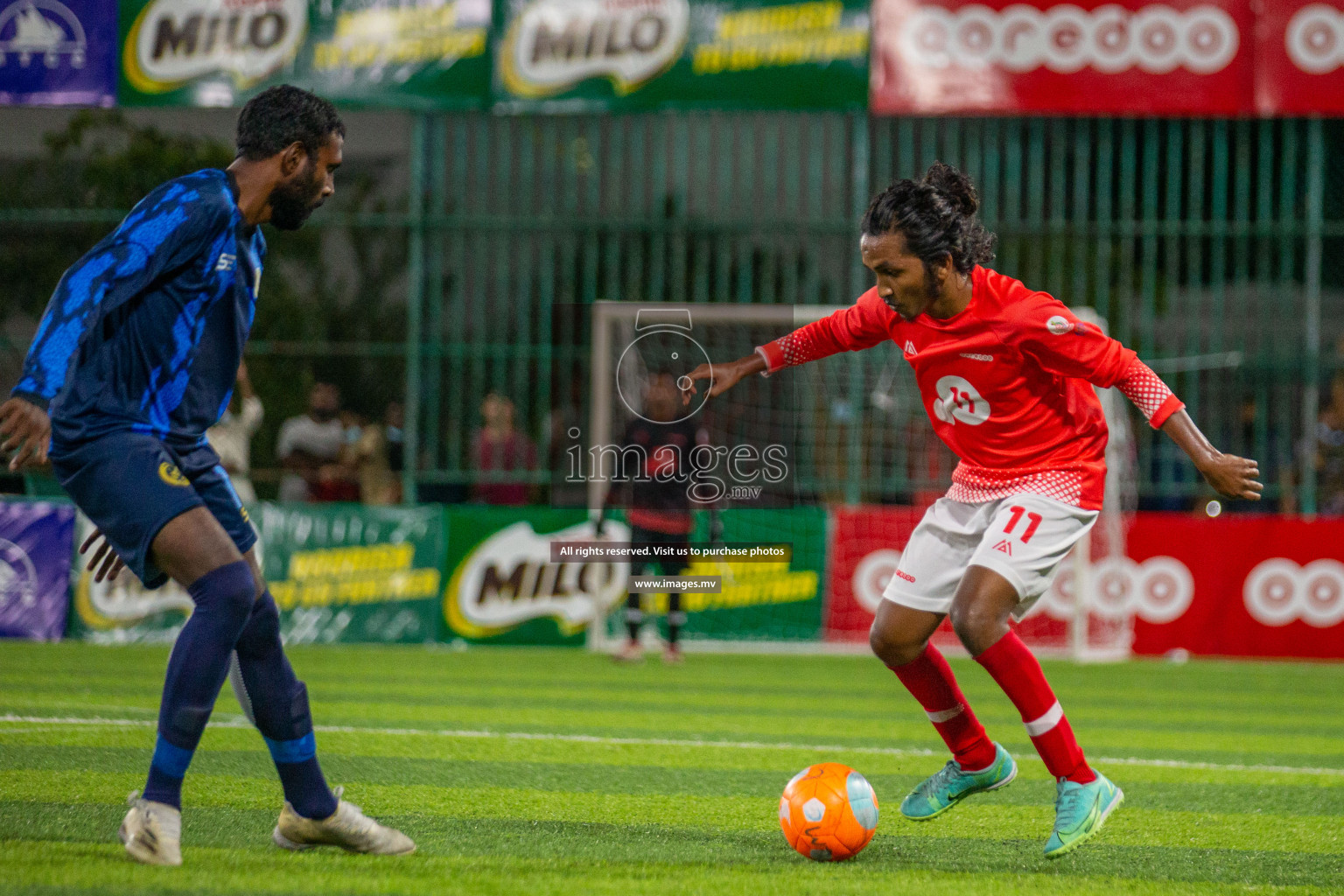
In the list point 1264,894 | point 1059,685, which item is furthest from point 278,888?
point 1059,685

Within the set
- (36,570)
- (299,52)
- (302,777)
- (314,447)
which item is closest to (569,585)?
(314,447)

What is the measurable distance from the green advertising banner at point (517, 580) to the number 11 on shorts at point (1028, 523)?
795 centimetres

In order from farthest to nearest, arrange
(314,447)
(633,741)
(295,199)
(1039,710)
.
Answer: (314,447) < (633,741) < (1039,710) < (295,199)

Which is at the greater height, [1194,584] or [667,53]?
[667,53]

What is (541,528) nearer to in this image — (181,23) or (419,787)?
(181,23)

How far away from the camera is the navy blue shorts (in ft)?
12.2

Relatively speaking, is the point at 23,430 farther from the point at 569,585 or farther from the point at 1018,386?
the point at 569,585

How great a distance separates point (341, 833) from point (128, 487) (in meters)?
1.10

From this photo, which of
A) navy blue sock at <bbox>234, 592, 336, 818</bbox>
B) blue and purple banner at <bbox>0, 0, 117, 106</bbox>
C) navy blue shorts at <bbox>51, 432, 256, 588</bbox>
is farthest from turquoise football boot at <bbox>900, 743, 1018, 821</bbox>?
blue and purple banner at <bbox>0, 0, 117, 106</bbox>

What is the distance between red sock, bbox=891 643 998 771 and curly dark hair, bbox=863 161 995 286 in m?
1.26

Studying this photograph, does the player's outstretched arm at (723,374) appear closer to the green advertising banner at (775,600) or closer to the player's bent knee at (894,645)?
the player's bent knee at (894,645)

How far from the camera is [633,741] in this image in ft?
23.0

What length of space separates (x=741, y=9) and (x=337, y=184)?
4216 mm

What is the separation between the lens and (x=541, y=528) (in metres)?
12.6
